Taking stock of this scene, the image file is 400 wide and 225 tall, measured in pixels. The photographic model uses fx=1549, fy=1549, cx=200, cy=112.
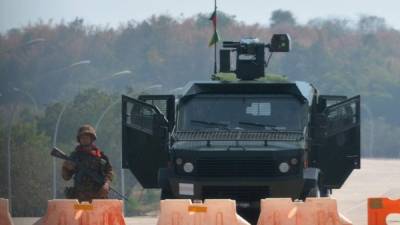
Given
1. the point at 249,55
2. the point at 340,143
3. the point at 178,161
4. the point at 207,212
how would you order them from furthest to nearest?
the point at 249,55 → the point at 340,143 → the point at 178,161 → the point at 207,212

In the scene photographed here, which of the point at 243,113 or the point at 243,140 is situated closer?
the point at 243,140

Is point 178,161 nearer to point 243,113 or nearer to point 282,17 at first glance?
point 243,113

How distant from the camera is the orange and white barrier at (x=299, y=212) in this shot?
68.4 feet

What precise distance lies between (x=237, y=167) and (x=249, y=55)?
3.72 metres

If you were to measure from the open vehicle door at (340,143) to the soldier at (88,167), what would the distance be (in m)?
4.07

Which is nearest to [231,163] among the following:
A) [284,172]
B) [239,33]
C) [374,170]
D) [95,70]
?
[284,172]

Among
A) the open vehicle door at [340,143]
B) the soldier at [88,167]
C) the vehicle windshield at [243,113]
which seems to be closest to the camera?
the soldier at [88,167]

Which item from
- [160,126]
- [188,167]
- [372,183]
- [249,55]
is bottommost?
[372,183]

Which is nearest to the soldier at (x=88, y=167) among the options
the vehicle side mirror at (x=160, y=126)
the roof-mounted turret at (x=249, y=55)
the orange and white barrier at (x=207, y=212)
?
the orange and white barrier at (x=207, y=212)

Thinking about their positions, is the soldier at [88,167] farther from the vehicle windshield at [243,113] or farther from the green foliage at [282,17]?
the green foliage at [282,17]

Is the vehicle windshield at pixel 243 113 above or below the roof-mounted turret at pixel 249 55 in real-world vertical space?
below

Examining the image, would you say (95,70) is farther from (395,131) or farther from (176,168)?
(176,168)

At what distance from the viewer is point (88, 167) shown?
21.7m

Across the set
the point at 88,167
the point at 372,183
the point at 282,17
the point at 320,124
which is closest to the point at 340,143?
the point at 320,124
